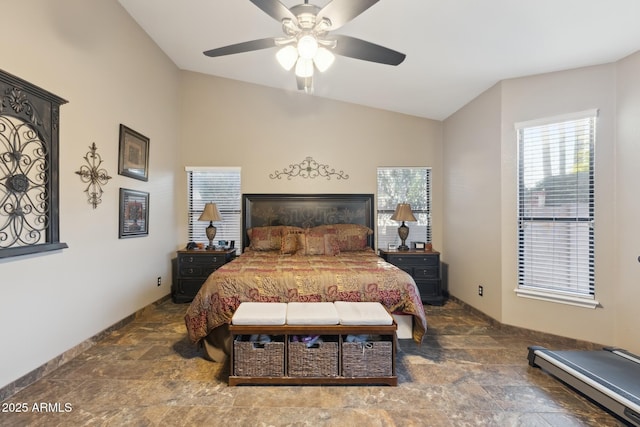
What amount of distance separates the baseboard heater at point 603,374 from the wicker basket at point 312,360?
174cm

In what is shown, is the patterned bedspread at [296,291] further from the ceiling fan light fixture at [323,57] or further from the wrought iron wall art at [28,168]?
the ceiling fan light fixture at [323,57]

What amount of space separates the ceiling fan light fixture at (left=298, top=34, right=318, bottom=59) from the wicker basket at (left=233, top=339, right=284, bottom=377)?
209cm

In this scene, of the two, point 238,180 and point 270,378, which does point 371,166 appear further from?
point 270,378

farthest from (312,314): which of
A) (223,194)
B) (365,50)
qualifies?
(223,194)

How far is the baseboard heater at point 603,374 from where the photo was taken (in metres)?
1.81

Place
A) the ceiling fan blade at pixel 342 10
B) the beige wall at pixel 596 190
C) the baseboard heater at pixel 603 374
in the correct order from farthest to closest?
the beige wall at pixel 596 190 → the baseboard heater at pixel 603 374 → the ceiling fan blade at pixel 342 10

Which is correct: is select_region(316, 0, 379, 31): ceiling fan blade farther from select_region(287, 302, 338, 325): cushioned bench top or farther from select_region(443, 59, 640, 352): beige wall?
select_region(443, 59, 640, 352): beige wall

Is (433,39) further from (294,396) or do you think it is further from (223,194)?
(223,194)

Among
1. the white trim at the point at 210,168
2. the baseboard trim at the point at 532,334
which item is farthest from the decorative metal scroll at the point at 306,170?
the baseboard trim at the point at 532,334

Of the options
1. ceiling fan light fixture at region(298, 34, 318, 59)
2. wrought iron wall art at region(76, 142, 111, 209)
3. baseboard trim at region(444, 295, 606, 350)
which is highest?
ceiling fan light fixture at region(298, 34, 318, 59)

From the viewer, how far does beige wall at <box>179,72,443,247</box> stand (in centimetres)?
460

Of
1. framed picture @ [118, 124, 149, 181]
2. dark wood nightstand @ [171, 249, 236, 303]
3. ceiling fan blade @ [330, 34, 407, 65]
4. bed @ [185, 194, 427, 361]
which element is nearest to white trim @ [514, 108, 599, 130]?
ceiling fan blade @ [330, 34, 407, 65]

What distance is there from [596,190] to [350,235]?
2699 millimetres

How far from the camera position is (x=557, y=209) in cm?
294
